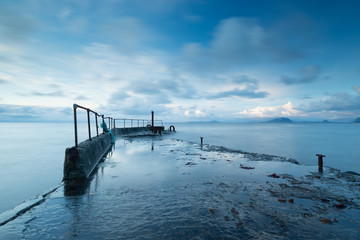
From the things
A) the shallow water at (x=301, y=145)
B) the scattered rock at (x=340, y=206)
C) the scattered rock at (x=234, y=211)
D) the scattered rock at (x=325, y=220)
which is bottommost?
the shallow water at (x=301, y=145)

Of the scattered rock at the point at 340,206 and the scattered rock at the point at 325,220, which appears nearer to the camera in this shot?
the scattered rock at the point at 325,220

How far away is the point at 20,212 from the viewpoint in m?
3.48

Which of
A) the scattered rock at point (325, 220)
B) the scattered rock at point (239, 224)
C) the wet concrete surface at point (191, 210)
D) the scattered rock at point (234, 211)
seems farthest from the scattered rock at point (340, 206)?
the scattered rock at point (239, 224)

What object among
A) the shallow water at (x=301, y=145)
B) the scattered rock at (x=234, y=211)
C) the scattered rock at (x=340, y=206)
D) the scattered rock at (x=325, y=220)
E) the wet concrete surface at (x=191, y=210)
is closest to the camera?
the wet concrete surface at (x=191, y=210)

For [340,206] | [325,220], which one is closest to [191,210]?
[325,220]

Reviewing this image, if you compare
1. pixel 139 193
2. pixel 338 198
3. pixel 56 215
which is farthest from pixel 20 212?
pixel 338 198

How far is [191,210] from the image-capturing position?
146 inches

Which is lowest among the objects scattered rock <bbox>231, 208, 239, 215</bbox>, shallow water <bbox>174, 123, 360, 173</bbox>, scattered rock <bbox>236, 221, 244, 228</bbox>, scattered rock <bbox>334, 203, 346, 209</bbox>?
shallow water <bbox>174, 123, 360, 173</bbox>

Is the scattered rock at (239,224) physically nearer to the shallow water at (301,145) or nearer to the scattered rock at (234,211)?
the scattered rock at (234,211)

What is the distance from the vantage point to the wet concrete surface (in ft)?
9.60

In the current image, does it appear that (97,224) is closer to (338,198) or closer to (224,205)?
(224,205)

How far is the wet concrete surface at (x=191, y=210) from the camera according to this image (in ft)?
9.60

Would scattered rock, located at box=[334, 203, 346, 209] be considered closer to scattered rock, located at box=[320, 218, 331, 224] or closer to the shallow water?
scattered rock, located at box=[320, 218, 331, 224]


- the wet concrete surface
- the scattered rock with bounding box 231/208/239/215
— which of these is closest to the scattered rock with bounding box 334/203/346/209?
the wet concrete surface
